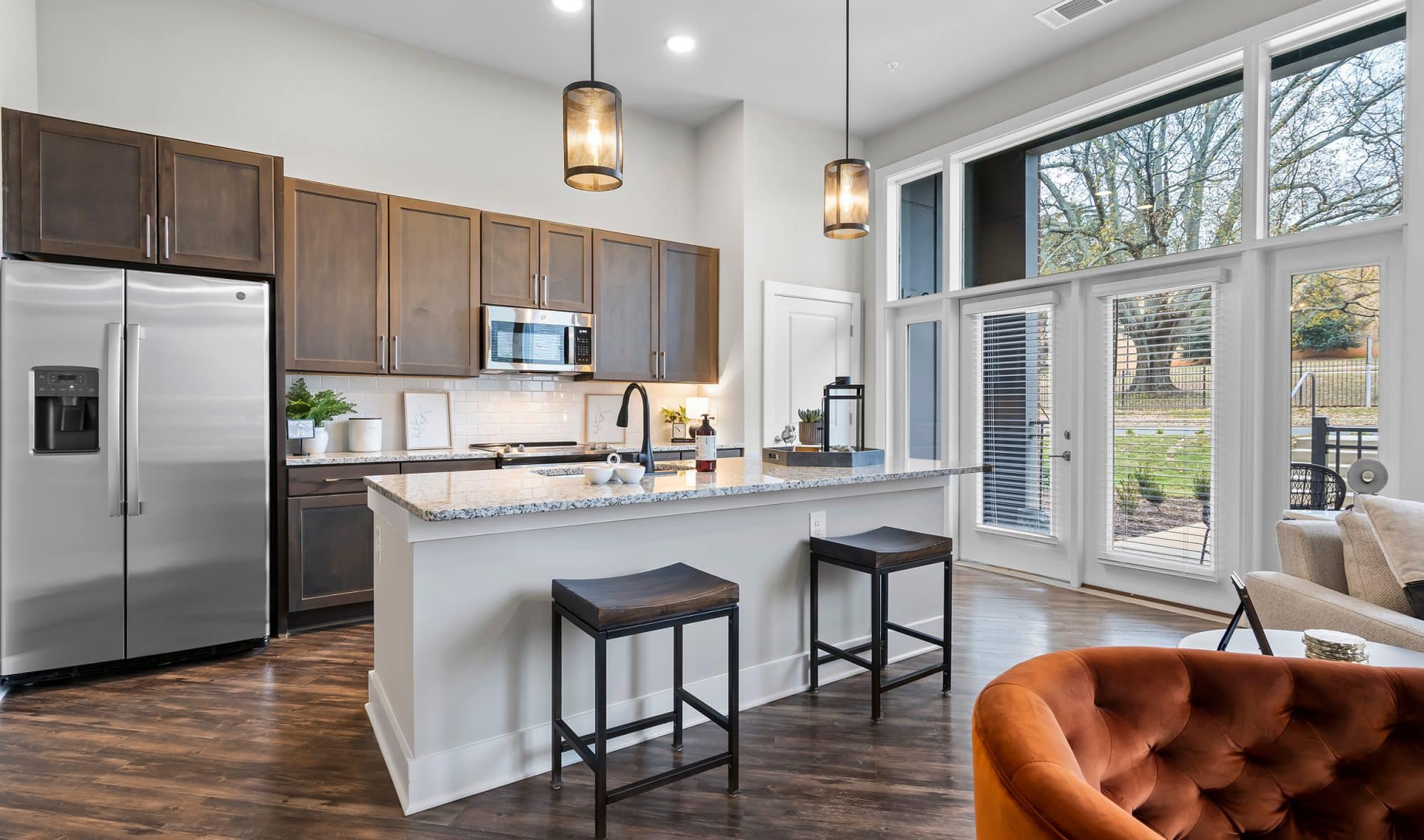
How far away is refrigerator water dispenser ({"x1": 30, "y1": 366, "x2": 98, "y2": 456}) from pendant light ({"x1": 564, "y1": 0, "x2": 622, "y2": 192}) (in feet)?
7.70

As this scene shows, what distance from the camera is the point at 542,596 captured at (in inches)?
88.9

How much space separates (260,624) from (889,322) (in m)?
4.61

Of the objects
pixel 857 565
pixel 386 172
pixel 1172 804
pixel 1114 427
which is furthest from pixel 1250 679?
pixel 386 172

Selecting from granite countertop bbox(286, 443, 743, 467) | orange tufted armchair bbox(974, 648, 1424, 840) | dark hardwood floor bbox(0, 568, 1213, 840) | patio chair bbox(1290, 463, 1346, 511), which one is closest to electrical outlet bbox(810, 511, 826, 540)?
dark hardwood floor bbox(0, 568, 1213, 840)

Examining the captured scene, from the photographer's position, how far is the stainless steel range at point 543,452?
4.18 metres

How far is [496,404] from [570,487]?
265 centimetres

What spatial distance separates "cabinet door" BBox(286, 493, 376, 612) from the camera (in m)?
3.56

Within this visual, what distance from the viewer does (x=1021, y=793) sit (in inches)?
30.2

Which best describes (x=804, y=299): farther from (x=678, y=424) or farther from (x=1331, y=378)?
(x=1331, y=378)

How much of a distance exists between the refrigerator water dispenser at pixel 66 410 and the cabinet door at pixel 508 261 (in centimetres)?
199

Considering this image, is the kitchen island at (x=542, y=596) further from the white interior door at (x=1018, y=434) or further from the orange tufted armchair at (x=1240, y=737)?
the white interior door at (x=1018, y=434)

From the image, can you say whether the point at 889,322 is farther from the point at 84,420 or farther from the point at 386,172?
the point at 84,420

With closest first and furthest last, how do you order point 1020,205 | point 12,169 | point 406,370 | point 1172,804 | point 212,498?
point 1172,804
point 12,169
point 212,498
point 406,370
point 1020,205

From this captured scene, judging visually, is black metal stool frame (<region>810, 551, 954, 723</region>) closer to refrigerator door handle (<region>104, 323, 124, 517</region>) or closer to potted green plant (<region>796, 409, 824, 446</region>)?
potted green plant (<region>796, 409, 824, 446</region>)
